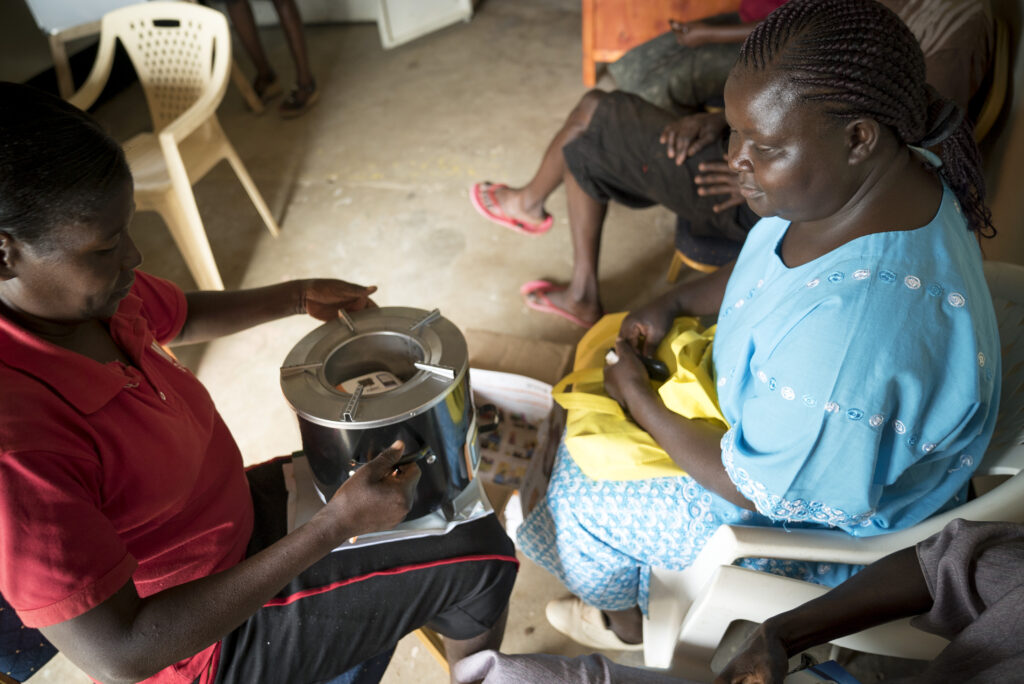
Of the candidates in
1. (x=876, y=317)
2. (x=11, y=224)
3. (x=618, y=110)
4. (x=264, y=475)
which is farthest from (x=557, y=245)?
(x=11, y=224)

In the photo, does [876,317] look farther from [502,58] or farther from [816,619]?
[502,58]

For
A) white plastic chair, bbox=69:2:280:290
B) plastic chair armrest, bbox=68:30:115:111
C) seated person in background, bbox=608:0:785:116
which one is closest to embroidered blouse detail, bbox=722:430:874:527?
seated person in background, bbox=608:0:785:116

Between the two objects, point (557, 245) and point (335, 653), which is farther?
point (557, 245)

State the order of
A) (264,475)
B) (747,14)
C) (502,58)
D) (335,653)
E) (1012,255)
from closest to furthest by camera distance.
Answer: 1. (335,653)
2. (264,475)
3. (1012,255)
4. (747,14)
5. (502,58)

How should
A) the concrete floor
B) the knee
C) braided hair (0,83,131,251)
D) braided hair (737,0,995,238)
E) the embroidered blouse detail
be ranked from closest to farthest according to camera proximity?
braided hair (0,83,131,251)
braided hair (737,0,995,238)
the embroidered blouse detail
the knee
the concrete floor

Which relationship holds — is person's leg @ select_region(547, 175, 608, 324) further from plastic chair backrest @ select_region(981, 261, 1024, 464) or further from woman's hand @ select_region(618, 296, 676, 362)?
plastic chair backrest @ select_region(981, 261, 1024, 464)

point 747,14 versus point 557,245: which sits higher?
point 747,14

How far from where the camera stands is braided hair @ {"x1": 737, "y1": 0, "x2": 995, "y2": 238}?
0.91 metres

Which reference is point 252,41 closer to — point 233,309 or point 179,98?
point 179,98

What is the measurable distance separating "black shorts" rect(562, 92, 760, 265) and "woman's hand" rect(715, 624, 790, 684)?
1.23m

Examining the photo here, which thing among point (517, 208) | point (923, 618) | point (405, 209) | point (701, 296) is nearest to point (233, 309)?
point (701, 296)

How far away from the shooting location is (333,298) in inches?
54.0

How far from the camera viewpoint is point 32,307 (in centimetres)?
87

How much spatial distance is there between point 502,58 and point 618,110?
2399 millimetres
